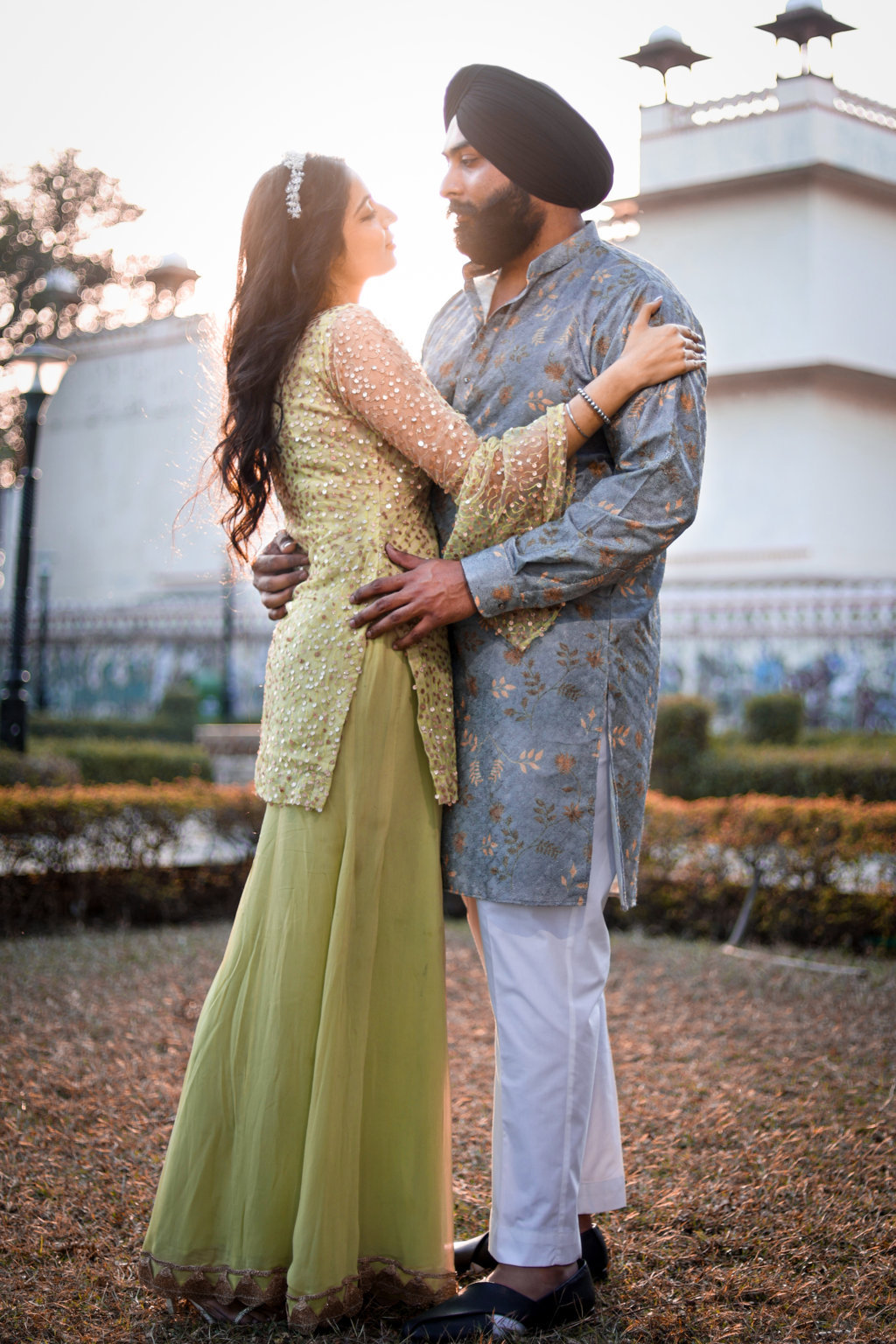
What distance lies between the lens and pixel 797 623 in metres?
13.9

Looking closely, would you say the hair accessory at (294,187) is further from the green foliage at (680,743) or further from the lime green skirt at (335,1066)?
the green foliage at (680,743)

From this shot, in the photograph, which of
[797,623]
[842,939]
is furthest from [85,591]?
[842,939]

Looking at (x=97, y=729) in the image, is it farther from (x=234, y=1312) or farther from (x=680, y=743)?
(x=234, y=1312)

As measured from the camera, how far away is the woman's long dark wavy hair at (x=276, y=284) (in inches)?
80.2

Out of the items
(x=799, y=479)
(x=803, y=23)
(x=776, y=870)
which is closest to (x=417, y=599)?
(x=776, y=870)

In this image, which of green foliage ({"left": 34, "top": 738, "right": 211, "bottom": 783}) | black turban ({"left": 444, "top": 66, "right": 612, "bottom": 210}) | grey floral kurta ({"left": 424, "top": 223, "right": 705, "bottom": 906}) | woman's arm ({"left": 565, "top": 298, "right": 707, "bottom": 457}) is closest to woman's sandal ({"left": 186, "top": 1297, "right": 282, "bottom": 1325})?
grey floral kurta ({"left": 424, "top": 223, "right": 705, "bottom": 906})

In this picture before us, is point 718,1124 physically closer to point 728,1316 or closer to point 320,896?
point 728,1316

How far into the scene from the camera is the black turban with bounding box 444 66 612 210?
6.63 feet

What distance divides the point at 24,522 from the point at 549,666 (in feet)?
24.0

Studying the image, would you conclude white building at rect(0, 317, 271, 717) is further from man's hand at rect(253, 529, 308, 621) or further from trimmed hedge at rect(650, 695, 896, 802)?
man's hand at rect(253, 529, 308, 621)

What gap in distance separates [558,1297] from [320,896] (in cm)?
71

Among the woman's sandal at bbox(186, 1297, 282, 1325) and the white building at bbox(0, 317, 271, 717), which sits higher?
the white building at bbox(0, 317, 271, 717)

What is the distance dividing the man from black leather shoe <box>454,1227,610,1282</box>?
0.08 metres

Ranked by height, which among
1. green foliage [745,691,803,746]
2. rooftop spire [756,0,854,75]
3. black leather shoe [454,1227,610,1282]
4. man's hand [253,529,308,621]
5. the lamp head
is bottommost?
black leather shoe [454,1227,610,1282]
